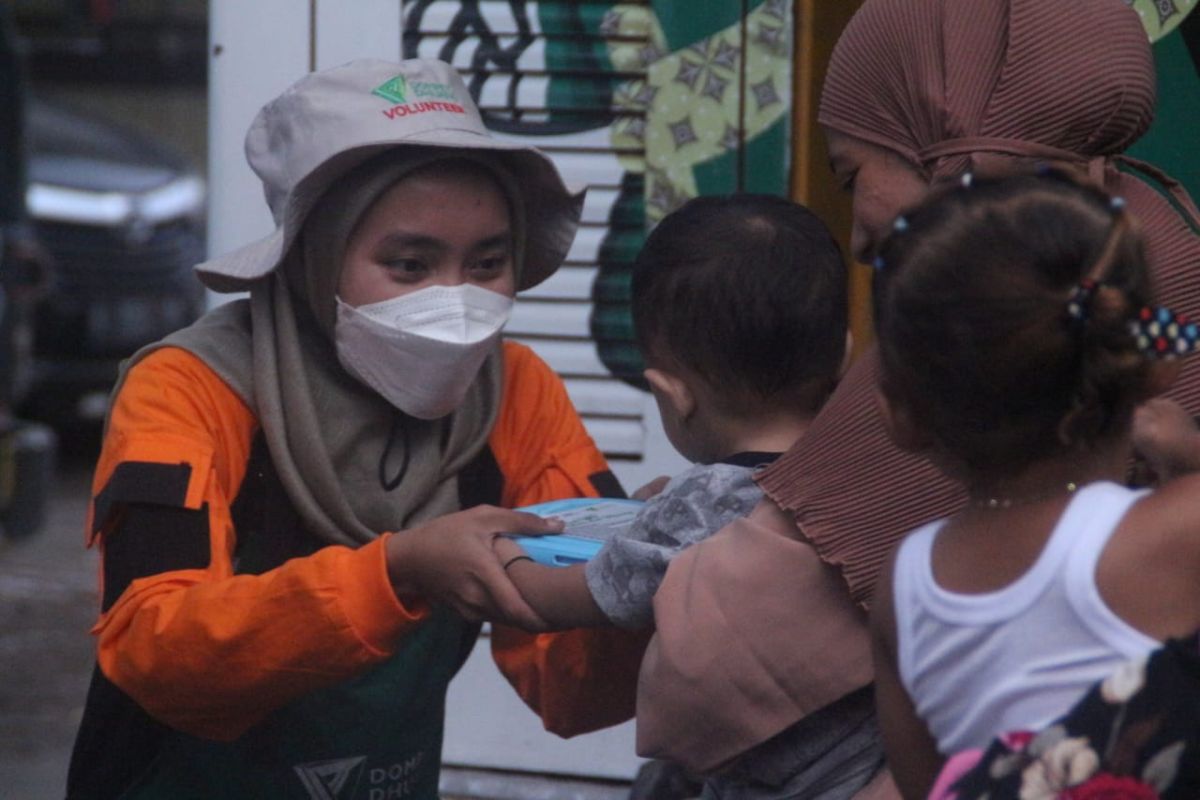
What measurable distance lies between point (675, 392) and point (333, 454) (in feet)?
1.72

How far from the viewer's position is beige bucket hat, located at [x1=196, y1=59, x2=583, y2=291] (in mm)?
2316

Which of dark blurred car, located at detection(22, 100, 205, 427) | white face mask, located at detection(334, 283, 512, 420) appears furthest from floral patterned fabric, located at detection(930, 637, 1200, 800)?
dark blurred car, located at detection(22, 100, 205, 427)

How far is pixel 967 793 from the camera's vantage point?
156cm

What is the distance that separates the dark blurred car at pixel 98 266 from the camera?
8969mm

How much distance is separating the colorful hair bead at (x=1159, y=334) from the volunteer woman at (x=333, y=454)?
0.81m

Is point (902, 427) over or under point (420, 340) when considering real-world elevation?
over

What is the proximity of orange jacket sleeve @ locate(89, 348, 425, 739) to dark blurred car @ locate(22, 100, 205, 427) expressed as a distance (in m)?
6.89

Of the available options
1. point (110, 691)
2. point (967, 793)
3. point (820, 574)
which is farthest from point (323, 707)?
point (967, 793)

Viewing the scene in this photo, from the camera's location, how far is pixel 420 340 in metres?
2.31

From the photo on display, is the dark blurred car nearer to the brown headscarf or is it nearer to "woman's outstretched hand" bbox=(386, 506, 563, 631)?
"woman's outstretched hand" bbox=(386, 506, 563, 631)

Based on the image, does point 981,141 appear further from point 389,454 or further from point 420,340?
point 389,454

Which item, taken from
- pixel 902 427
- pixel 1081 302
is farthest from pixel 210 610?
pixel 1081 302

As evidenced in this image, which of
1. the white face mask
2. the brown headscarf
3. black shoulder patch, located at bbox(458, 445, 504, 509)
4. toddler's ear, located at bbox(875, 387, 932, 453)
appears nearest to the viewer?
toddler's ear, located at bbox(875, 387, 932, 453)

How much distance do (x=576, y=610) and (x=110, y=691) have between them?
0.68 m
